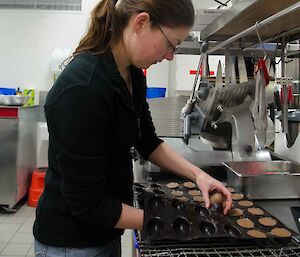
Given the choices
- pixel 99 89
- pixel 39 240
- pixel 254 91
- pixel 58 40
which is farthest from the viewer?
pixel 58 40

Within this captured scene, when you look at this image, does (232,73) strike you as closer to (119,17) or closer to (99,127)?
(119,17)

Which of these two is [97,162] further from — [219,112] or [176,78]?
[176,78]

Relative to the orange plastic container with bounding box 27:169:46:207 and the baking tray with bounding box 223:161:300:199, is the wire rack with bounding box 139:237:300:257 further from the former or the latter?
the orange plastic container with bounding box 27:169:46:207

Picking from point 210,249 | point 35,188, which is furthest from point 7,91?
point 210,249

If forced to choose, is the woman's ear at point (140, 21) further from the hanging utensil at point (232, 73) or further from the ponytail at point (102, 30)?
the hanging utensil at point (232, 73)

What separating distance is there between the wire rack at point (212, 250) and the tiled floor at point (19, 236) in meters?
1.42

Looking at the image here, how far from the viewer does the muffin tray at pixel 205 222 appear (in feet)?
2.64

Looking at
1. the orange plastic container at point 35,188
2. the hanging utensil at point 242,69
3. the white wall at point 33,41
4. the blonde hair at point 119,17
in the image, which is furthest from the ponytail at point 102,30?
the white wall at point 33,41

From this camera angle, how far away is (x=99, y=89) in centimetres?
76

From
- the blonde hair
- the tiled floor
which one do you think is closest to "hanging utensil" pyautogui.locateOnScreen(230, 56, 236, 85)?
the blonde hair

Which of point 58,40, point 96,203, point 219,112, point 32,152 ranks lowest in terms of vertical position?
point 32,152

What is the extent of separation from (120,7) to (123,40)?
78 mm

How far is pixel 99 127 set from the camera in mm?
753

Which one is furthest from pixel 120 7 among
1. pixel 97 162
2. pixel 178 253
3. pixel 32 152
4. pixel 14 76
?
Answer: pixel 14 76
